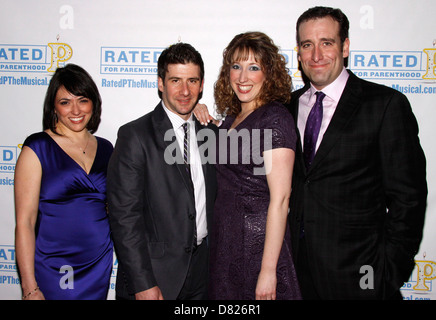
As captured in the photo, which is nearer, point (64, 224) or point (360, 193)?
point (360, 193)

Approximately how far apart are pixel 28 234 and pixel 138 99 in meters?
1.41

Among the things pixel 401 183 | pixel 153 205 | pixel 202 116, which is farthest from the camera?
pixel 202 116

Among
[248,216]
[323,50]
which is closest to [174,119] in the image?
[248,216]

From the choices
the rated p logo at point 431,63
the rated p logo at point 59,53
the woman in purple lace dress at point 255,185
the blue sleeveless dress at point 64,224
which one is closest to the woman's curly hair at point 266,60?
the woman in purple lace dress at point 255,185

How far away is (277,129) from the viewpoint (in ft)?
5.99

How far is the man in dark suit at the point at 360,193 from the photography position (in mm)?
1809

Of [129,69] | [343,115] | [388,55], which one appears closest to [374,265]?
[343,115]

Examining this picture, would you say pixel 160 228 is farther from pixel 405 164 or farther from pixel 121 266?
pixel 405 164

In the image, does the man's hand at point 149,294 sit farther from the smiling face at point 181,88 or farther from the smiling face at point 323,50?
the smiling face at point 323,50

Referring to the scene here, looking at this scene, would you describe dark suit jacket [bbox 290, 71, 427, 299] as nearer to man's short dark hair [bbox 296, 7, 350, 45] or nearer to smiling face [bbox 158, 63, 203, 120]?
man's short dark hair [bbox 296, 7, 350, 45]

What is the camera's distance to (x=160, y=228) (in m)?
1.91

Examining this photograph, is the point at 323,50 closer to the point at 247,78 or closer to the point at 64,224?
the point at 247,78

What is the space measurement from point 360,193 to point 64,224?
180 centimetres

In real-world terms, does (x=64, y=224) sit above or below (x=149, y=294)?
above
